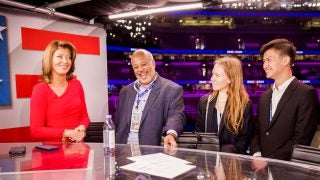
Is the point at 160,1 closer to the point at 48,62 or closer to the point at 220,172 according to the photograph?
the point at 48,62

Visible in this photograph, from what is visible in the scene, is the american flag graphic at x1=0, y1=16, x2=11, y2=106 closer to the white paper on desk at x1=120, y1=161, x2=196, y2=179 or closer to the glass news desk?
the glass news desk

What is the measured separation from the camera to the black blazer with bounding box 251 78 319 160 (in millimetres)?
2418

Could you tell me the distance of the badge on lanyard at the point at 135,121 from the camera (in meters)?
2.74

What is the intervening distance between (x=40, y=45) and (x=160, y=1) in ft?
5.28

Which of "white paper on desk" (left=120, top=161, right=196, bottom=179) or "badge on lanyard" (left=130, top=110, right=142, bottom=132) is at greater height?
"badge on lanyard" (left=130, top=110, right=142, bottom=132)

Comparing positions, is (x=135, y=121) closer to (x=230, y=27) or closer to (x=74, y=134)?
(x=74, y=134)

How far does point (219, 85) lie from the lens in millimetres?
2768

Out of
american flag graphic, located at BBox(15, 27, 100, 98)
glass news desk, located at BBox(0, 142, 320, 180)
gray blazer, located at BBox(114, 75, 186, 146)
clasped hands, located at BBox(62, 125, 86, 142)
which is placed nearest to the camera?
glass news desk, located at BBox(0, 142, 320, 180)

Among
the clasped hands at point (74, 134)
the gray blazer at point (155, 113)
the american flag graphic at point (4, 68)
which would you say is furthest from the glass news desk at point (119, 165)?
the american flag graphic at point (4, 68)

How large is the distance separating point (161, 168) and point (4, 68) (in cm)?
255

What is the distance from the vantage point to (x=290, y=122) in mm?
2480

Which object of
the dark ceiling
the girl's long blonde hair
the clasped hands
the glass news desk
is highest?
the dark ceiling

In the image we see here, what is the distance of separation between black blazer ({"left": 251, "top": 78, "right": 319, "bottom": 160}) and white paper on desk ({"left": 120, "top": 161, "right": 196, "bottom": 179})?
1.05 m

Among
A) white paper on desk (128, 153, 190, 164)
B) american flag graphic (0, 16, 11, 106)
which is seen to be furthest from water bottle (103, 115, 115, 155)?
american flag graphic (0, 16, 11, 106)
